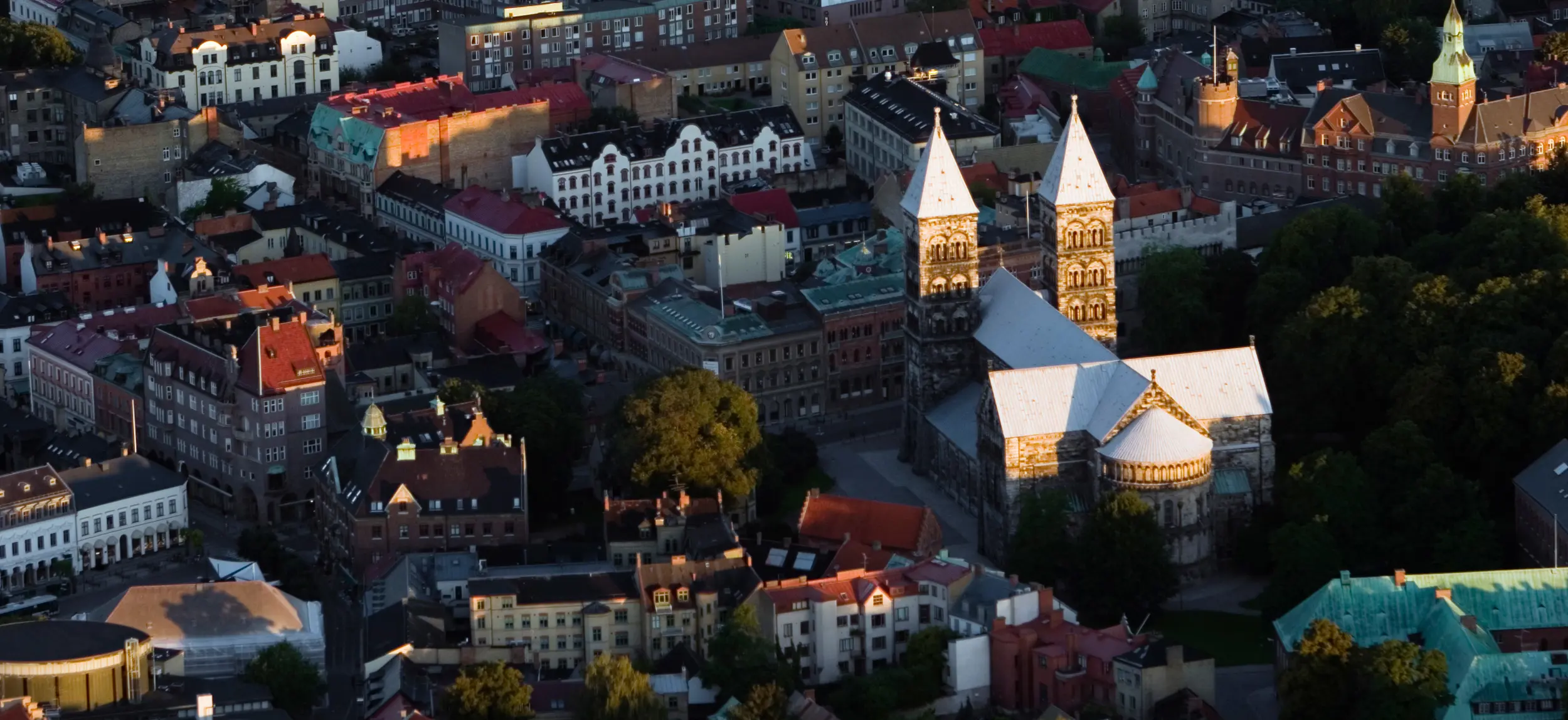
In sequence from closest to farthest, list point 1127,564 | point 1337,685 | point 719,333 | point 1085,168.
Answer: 1. point 1337,685
2. point 1127,564
3. point 1085,168
4. point 719,333

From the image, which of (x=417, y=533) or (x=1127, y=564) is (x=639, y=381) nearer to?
(x=417, y=533)

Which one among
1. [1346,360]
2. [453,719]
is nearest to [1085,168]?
[1346,360]

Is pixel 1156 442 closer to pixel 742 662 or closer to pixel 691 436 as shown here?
pixel 691 436

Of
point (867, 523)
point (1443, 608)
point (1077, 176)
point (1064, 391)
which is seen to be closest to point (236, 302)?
point (867, 523)

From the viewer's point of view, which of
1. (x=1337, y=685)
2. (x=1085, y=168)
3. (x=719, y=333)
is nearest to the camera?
(x=1337, y=685)

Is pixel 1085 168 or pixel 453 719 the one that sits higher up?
pixel 1085 168

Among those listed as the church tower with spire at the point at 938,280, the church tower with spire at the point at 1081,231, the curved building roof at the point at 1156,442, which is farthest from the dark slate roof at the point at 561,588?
the church tower with spire at the point at 1081,231

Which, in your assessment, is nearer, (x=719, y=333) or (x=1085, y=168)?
(x=1085, y=168)

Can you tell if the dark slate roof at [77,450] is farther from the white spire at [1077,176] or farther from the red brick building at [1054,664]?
the red brick building at [1054,664]
